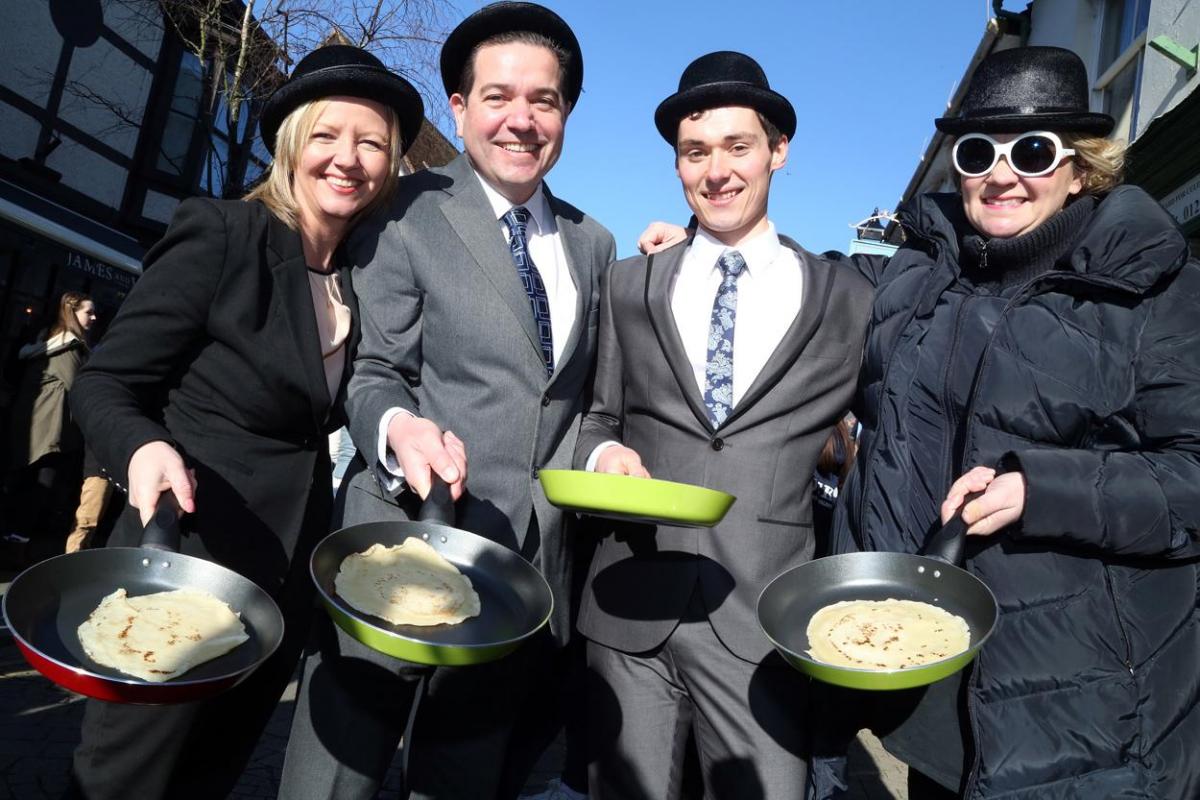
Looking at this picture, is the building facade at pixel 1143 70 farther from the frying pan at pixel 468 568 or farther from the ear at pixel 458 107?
the frying pan at pixel 468 568

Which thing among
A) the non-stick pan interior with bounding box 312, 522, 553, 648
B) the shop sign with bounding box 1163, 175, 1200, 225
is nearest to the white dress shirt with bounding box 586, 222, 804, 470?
the non-stick pan interior with bounding box 312, 522, 553, 648

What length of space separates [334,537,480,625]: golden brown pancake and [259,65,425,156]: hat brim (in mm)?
1185

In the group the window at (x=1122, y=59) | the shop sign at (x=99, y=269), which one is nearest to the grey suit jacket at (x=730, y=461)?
the window at (x=1122, y=59)

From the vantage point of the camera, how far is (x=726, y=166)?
268 cm

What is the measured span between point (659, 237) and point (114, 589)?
1.85 metres

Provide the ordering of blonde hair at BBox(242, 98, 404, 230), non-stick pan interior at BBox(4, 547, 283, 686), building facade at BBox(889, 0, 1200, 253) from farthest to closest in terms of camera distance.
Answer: building facade at BBox(889, 0, 1200, 253) < blonde hair at BBox(242, 98, 404, 230) < non-stick pan interior at BBox(4, 547, 283, 686)

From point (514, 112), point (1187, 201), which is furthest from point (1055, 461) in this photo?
point (1187, 201)

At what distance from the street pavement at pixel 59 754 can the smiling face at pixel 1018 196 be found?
3058 millimetres

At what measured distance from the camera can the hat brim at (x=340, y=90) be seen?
247 centimetres

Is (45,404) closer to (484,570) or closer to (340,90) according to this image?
(340,90)

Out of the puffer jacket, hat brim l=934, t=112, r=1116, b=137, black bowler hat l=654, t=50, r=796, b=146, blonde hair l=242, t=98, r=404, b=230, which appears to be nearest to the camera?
the puffer jacket

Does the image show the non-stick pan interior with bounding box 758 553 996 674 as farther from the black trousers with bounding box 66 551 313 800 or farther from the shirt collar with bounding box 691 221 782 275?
the black trousers with bounding box 66 551 313 800

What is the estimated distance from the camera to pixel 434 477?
2.20m

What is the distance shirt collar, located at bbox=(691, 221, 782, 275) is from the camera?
273 centimetres
